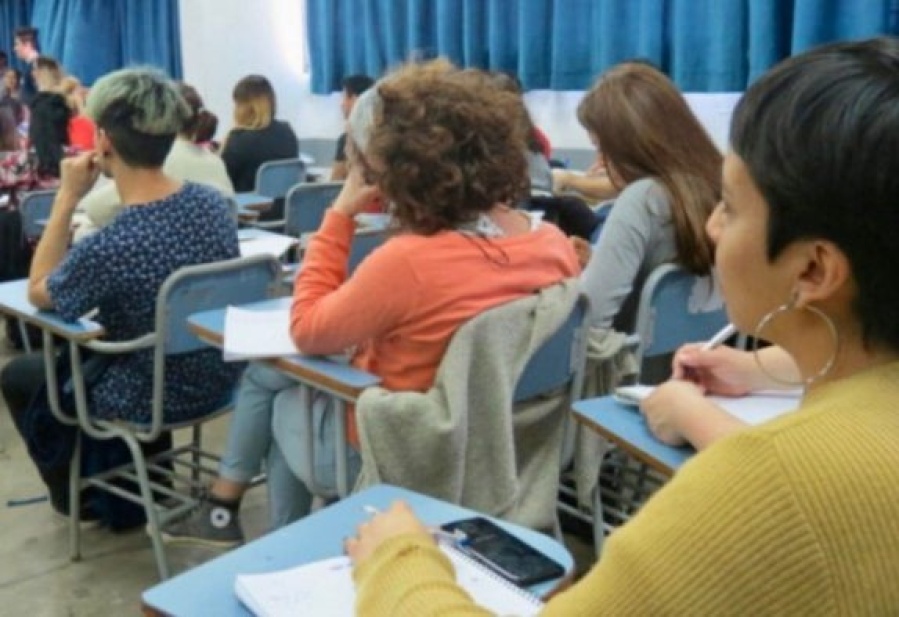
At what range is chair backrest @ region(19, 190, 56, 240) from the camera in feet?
13.0

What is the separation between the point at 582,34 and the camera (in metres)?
5.34

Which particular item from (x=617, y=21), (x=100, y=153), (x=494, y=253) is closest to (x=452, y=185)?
(x=494, y=253)

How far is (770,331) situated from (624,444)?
0.60 m

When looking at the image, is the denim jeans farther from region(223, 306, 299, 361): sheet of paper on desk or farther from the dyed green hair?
the dyed green hair

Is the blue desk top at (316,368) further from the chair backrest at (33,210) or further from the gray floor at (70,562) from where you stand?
the chair backrest at (33,210)

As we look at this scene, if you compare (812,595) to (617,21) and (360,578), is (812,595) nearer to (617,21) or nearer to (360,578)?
(360,578)

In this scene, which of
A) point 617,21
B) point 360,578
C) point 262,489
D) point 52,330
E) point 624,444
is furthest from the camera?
point 617,21

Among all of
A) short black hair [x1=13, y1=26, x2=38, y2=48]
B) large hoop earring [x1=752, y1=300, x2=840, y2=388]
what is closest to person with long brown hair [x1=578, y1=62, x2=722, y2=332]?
large hoop earring [x1=752, y1=300, x2=840, y2=388]

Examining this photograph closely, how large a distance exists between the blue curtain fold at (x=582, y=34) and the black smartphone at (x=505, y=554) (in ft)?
9.76

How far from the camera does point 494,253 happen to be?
196cm

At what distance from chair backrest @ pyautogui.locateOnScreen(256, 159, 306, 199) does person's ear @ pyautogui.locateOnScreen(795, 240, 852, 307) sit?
14.6 ft

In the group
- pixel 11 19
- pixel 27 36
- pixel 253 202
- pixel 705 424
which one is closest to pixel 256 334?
pixel 705 424

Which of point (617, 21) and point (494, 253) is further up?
point (617, 21)

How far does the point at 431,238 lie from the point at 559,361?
335 millimetres
